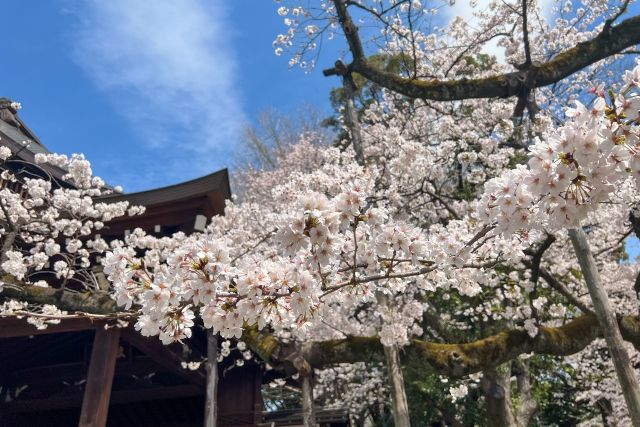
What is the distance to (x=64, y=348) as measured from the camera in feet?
26.7

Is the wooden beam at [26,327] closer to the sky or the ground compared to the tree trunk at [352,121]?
closer to the ground

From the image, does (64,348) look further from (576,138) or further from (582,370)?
(582,370)

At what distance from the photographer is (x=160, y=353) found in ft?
21.0

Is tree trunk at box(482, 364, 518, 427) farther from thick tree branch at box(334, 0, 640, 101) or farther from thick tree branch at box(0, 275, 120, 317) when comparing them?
thick tree branch at box(0, 275, 120, 317)

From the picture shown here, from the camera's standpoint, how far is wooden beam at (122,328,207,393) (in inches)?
231

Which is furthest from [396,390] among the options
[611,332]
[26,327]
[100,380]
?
[26,327]

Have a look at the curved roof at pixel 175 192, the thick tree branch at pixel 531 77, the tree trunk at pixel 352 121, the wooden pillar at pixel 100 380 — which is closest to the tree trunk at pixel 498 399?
the tree trunk at pixel 352 121

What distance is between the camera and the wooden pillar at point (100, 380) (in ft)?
16.2

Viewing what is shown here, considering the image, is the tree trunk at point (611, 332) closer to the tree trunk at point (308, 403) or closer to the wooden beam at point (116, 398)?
the tree trunk at point (308, 403)

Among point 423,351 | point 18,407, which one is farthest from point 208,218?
point 18,407

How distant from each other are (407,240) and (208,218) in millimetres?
5238

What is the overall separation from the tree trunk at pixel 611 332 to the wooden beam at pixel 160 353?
5557 millimetres

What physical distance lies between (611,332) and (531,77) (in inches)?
124

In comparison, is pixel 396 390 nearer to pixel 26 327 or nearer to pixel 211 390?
pixel 211 390
